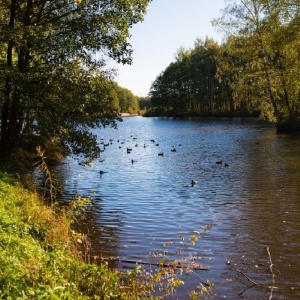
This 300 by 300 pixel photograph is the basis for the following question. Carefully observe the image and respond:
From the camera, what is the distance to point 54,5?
58.9ft

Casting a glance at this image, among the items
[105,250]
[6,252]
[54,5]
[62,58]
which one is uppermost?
[54,5]

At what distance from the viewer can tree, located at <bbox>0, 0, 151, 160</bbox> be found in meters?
16.2

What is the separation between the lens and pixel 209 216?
12719 millimetres

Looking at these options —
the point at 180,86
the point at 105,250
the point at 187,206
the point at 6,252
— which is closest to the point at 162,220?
the point at 187,206

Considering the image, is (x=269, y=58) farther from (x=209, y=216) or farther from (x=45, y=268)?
(x=45, y=268)

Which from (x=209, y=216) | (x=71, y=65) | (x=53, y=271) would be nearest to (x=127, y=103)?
(x=71, y=65)

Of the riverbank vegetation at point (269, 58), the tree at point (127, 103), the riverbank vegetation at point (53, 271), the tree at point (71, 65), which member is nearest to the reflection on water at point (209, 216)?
the riverbank vegetation at point (53, 271)

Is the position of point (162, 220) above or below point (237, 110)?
below

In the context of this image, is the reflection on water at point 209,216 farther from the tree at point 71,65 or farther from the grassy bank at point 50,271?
the tree at point 71,65

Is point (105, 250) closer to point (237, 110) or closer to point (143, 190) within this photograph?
point (143, 190)

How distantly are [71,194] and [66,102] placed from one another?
4.06 meters

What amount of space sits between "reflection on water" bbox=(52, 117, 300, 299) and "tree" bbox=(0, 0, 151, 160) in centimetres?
317

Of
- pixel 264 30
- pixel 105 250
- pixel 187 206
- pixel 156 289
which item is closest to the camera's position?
pixel 156 289

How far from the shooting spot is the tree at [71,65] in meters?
16.2
